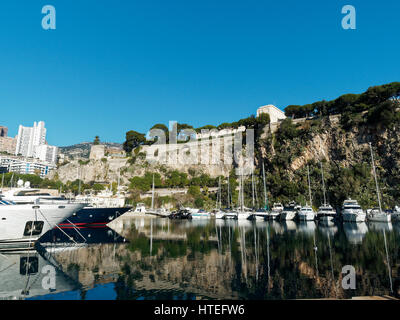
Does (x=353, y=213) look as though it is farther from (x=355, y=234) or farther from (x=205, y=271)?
(x=205, y=271)

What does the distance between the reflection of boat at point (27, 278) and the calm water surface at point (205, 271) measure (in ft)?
0.09

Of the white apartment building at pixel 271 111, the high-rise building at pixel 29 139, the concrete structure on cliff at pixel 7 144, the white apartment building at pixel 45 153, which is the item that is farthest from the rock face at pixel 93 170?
the concrete structure on cliff at pixel 7 144

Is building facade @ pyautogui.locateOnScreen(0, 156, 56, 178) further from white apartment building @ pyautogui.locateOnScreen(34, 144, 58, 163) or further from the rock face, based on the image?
the rock face

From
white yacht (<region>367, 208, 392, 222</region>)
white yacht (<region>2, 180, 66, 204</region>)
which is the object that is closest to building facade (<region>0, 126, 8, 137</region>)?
white yacht (<region>2, 180, 66, 204</region>)

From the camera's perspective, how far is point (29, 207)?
12.9 meters

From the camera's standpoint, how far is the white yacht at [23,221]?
1266 cm

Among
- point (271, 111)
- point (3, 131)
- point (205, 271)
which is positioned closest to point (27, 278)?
point (205, 271)

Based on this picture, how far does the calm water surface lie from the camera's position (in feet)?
21.7

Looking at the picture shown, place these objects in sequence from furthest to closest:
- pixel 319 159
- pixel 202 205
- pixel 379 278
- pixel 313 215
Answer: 1. pixel 202 205
2. pixel 319 159
3. pixel 313 215
4. pixel 379 278

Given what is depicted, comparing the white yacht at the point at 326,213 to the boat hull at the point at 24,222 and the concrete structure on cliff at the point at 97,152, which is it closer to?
the boat hull at the point at 24,222

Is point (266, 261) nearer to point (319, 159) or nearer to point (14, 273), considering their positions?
point (14, 273)

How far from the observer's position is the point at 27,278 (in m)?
8.05
